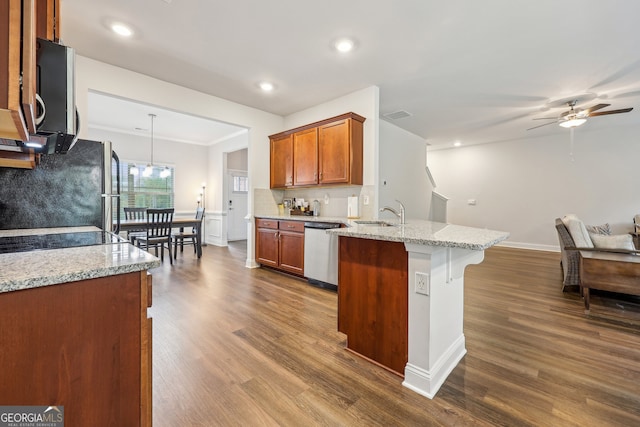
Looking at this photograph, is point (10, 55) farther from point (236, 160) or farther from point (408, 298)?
point (236, 160)

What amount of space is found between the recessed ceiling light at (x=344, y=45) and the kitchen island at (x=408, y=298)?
75.2 inches

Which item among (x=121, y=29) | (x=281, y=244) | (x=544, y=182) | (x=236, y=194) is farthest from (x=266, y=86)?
(x=544, y=182)

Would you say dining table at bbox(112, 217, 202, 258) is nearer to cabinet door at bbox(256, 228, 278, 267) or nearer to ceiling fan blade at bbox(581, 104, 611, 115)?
cabinet door at bbox(256, 228, 278, 267)

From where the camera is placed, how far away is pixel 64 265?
2.91 ft

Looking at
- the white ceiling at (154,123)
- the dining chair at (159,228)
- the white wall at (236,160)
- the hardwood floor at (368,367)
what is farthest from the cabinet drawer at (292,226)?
the white wall at (236,160)

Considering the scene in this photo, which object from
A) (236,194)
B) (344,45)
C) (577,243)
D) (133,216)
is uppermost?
(344,45)

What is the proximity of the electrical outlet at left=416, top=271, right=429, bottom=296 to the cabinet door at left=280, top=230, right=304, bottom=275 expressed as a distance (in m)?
2.29

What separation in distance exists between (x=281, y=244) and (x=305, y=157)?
1.37 meters

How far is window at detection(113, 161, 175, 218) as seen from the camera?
6.04m

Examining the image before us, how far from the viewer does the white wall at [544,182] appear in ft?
17.5

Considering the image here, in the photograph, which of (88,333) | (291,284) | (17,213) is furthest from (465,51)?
(17,213)

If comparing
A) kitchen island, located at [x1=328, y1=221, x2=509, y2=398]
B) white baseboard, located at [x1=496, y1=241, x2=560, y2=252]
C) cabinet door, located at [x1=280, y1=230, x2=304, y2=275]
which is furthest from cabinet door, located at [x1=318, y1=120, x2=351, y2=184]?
white baseboard, located at [x1=496, y1=241, x2=560, y2=252]

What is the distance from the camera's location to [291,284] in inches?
142

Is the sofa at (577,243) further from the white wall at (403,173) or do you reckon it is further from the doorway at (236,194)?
the doorway at (236,194)
